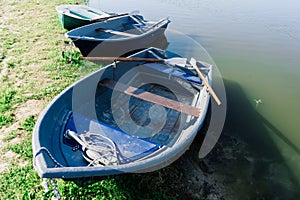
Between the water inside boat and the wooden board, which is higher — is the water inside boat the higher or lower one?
the lower one

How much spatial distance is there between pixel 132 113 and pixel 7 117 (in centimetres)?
240

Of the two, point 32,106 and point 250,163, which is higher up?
Answer: point 32,106

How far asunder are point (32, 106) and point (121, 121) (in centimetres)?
196

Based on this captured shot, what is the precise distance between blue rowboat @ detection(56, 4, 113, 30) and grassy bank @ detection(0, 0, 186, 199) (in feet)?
2.13

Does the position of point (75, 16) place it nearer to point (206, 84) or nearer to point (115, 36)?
point (115, 36)

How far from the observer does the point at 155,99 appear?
4.75 metres

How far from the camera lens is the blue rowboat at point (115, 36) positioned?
266 inches

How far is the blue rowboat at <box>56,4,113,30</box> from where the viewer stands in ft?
26.3

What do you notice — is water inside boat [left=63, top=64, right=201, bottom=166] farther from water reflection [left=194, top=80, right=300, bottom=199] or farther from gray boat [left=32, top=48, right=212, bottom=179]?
water reflection [left=194, top=80, right=300, bottom=199]

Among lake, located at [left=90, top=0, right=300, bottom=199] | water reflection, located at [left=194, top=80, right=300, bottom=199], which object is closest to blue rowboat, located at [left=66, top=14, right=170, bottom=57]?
lake, located at [left=90, top=0, right=300, bottom=199]

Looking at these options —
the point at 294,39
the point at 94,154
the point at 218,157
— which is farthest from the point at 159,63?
the point at 294,39

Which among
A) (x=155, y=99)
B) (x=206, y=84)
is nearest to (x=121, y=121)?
(x=155, y=99)

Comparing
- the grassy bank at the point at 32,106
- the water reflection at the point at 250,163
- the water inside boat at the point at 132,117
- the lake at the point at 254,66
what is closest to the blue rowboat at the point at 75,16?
the grassy bank at the point at 32,106

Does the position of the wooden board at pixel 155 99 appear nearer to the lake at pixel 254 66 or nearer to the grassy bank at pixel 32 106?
the grassy bank at pixel 32 106
